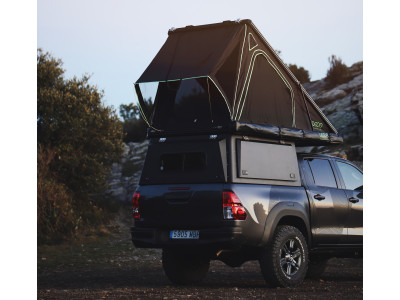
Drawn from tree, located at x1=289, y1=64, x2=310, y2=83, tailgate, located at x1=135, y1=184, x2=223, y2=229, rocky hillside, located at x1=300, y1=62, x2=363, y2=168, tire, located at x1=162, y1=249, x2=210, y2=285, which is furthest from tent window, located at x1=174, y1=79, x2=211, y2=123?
tree, located at x1=289, y1=64, x2=310, y2=83

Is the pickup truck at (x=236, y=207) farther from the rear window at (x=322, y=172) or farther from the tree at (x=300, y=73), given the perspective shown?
the tree at (x=300, y=73)

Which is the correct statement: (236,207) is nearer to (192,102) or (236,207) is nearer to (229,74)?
(192,102)

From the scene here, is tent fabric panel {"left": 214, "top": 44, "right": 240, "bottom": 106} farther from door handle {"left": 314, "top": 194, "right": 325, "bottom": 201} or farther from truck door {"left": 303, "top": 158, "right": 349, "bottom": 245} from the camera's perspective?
door handle {"left": 314, "top": 194, "right": 325, "bottom": 201}

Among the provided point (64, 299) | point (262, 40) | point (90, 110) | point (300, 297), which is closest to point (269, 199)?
point (300, 297)

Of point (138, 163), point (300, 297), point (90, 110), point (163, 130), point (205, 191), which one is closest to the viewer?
point (300, 297)

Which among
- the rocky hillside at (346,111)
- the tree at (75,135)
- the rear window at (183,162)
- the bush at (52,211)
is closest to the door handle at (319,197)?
the rear window at (183,162)

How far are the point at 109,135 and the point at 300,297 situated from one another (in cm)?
1446

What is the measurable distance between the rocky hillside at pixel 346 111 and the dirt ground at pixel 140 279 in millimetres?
7215

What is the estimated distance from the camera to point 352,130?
25219 mm

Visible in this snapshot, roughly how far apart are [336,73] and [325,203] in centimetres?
2569

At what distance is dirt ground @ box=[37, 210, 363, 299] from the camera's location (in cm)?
871

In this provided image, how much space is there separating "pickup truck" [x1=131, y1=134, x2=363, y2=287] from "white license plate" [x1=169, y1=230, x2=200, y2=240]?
0.01 metres

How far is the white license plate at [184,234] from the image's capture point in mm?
8930
